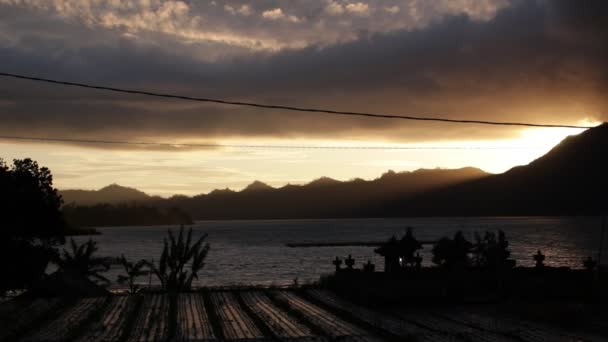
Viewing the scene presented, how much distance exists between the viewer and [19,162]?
36656 millimetres

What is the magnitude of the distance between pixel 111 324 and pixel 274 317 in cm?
485

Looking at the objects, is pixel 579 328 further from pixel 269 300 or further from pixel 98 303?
pixel 98 303

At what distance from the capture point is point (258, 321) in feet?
61.8

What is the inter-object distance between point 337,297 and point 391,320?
5.12 metres

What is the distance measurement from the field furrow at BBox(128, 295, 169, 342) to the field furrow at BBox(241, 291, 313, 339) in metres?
2.92

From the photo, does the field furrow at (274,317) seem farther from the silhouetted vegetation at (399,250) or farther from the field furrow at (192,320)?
the silhouetted vegetation at (399,250)

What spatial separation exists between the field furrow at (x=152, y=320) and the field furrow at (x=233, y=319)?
1685 mm

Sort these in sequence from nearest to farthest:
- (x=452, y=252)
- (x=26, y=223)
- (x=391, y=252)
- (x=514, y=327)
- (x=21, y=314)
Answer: (x=514, y=327)
(x=21, y=314)
(x=452, y=252)
(x=391, y=252)
(x=26, y=223)

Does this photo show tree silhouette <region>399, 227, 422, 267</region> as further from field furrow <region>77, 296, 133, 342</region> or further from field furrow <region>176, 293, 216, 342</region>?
field furrow <region>77, 296, 133, 342</region>

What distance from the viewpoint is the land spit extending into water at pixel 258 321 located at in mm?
16516

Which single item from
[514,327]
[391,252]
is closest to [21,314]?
[391,252]

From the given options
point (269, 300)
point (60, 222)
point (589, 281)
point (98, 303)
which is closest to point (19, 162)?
point (60, 222)

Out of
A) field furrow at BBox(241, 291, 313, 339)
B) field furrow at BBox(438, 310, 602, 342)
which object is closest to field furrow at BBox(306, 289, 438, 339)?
field furrow at BBox(438, 310, 602, 342)

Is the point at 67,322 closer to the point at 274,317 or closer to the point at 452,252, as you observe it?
the point at 274,317
